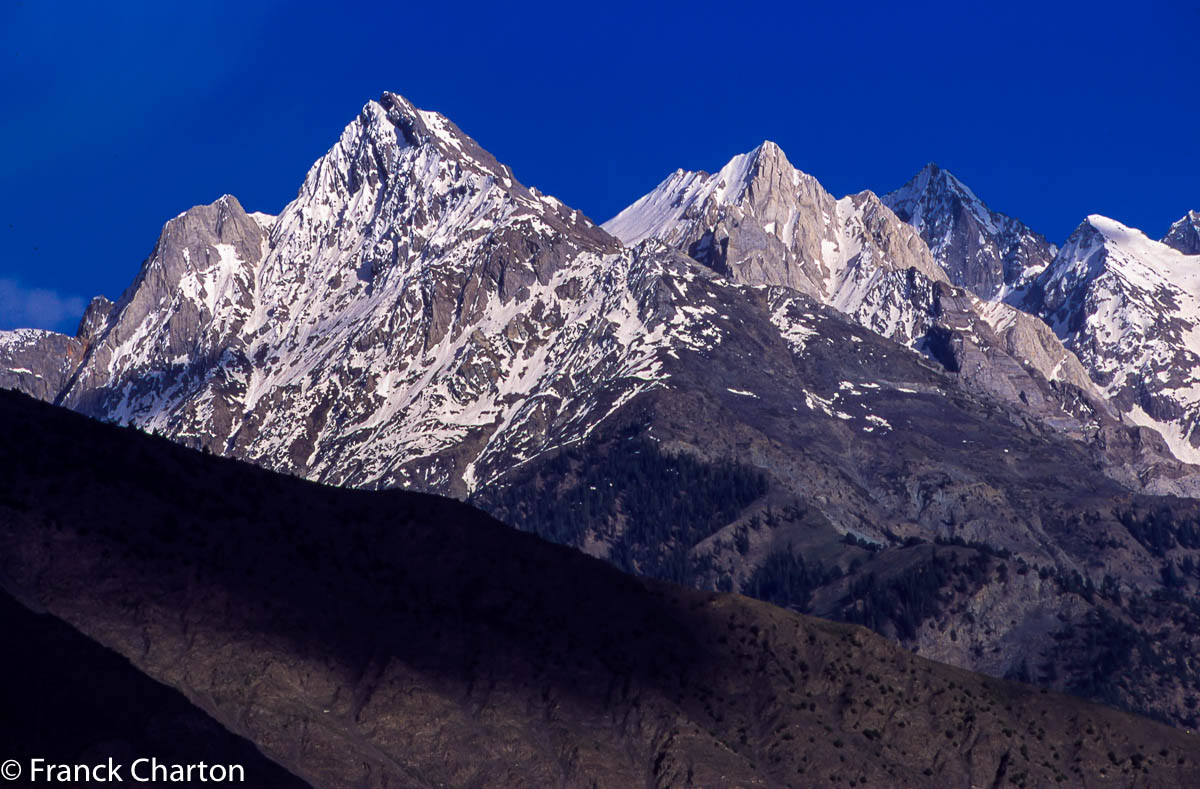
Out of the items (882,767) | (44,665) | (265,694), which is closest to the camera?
(44,665)

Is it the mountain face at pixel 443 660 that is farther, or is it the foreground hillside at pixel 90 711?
the mountain face at pixel 443 660

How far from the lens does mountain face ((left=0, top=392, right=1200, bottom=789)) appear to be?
165 metres

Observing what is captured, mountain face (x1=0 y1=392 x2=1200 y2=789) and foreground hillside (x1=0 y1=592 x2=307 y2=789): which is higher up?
mountain face (x1=0 y1=392 x2=1200 y2=789)

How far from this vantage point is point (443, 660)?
17938 centimetres

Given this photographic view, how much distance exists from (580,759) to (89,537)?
46880 millimetres

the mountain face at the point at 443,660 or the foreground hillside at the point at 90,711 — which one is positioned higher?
the mountain face at the point at 443,660

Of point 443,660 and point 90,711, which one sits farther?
point 443,660

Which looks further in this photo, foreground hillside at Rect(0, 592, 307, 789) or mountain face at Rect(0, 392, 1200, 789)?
mountain face at Rect(0, 392, 1200, 789)

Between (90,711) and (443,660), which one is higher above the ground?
(443,660)

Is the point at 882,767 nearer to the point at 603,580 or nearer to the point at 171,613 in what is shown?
the point at 603,580

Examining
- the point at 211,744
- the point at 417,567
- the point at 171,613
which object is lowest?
the point at 211,744

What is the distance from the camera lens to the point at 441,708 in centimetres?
17288

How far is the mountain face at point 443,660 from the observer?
165 meters

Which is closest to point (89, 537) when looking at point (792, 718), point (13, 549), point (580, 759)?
point (13, 549)
